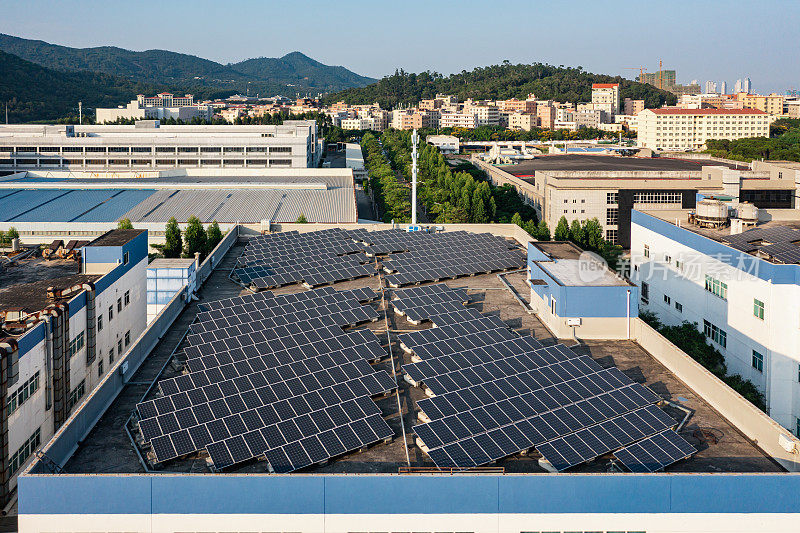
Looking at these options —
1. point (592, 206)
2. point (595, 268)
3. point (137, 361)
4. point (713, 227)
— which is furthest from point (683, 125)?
point (137, 361)

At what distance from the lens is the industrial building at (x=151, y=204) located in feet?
168

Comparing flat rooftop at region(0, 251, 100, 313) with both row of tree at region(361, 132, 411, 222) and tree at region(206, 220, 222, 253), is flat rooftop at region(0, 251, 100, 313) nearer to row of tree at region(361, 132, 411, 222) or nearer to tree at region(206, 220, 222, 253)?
tree at region(206, 220, 222, 253)

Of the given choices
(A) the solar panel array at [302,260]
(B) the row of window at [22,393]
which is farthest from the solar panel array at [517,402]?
(B) the row of window at [22,393]

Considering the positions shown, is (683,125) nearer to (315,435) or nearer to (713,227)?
(713,227)

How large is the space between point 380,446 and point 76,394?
13.6 m

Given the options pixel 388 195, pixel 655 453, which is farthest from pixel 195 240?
pixel 388 195

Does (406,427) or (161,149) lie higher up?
(161,149)

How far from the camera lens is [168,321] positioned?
24125 mm

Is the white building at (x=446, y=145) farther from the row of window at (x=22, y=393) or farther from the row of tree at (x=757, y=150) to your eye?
the row of window at (x=22, y=393)

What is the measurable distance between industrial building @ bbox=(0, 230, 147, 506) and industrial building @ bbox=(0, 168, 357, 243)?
21400mm

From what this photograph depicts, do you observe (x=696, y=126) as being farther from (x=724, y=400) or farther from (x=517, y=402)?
(x=517, y=402)

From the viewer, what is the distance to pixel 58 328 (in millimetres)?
21719

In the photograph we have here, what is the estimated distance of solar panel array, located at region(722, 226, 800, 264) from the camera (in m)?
26.3

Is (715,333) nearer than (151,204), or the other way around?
(715,333)
